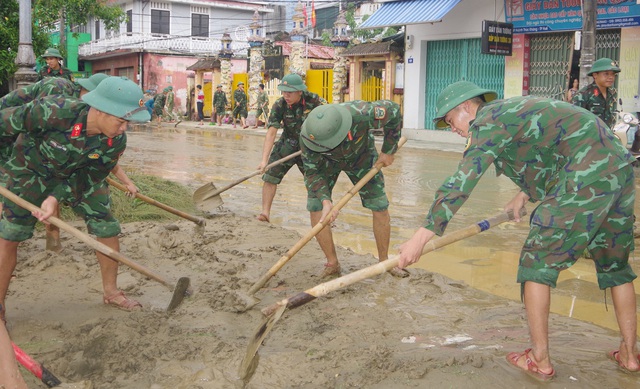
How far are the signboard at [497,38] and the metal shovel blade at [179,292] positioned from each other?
13259 millimetres

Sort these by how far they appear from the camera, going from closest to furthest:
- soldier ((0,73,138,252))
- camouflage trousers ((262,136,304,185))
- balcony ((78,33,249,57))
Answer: soldier ((0,73,138,252)) < camouflage trousers ((262,136,304,185)) < balcony ((78,33,249,57))

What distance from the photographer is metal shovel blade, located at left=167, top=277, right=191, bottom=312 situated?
4.41m

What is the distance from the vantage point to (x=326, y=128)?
4613mm

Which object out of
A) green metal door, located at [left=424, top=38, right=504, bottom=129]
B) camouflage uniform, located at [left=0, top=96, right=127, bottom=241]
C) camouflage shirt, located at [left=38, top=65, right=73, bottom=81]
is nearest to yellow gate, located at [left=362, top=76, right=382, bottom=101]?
green metal door, located at [left=424, top=38, right=504, bottom=129]

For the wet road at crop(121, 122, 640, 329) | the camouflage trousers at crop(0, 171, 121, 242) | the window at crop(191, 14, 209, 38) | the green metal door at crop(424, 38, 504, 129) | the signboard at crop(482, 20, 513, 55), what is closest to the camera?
the camouflage trousers at crop(0, 171, 121, 242)

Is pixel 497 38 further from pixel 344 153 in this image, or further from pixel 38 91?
pixel 38 91

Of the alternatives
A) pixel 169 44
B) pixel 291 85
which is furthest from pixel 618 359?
pixel 169 44

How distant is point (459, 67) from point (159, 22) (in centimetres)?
2368

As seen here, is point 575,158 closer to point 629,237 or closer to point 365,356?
point 629,237

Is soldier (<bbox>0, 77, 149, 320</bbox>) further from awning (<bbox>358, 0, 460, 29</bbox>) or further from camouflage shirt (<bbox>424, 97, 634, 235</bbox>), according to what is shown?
awning (<bbox>358, 0, 460, 29</bbox>)

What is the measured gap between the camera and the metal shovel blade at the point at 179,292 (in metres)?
4.41

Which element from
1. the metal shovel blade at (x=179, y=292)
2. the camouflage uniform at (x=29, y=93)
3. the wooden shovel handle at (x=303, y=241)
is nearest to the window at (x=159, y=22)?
the camouflage uniform at (x=29, y=93)

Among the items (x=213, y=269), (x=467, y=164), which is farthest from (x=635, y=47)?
(x=467, y=164)

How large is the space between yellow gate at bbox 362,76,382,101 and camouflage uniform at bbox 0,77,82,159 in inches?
667
